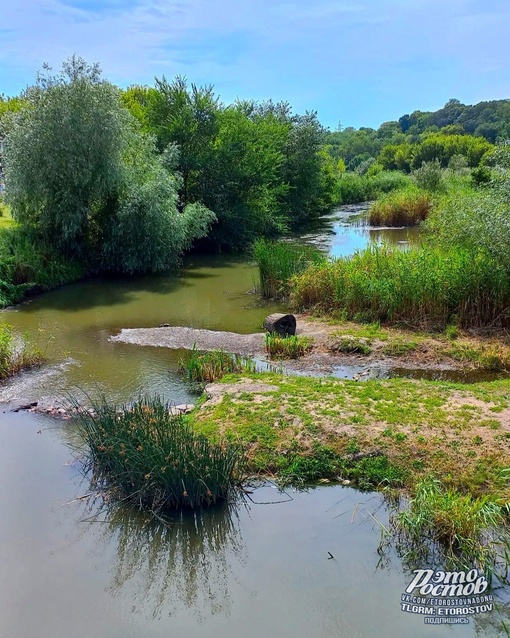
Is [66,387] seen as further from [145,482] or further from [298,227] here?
[298,227]

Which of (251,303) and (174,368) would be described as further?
(251,303)

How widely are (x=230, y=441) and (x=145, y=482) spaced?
1374 millimetres

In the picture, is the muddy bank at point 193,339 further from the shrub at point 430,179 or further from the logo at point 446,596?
the shrub at point 430,179

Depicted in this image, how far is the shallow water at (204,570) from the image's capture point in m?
5.12

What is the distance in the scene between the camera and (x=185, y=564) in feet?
19.7

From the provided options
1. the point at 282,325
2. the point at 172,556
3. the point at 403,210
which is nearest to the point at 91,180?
the point at 282,325

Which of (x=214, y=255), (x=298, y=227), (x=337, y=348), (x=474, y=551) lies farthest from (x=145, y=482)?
(x=298, y=227)

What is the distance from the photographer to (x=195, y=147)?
26016mm

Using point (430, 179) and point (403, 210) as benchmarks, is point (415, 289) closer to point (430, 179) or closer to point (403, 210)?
point (403, 210)

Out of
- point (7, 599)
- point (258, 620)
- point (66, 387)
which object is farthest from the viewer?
point (66, 387)

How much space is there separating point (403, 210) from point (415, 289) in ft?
69.7

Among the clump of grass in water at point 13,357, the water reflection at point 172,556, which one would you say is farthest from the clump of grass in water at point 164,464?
the clump of grass in water at point 13,357

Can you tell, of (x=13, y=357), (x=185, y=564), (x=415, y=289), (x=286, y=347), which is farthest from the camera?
(x=415, y=289)

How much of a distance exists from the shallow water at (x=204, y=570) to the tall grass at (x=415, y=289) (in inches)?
285
